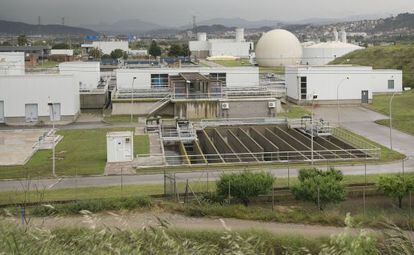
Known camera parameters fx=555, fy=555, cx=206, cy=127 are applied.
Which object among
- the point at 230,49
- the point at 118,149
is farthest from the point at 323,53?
the point at 118,149

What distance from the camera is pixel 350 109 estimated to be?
1697 inches

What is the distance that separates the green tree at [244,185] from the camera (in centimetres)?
1823

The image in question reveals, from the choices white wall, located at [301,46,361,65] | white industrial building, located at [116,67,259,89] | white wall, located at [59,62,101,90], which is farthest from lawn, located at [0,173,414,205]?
white wall, located at [301,46,361,65]

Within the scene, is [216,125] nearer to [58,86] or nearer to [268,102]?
[268,102]

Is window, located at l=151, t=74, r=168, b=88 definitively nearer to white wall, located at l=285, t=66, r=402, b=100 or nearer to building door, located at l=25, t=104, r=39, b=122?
white wall, located at l=285, t=66, r=402, b=100

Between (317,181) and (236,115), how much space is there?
945 inches

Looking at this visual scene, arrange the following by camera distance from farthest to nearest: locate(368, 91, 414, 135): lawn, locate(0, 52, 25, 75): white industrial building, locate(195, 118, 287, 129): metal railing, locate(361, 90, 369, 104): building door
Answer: locate(0, 52, 25, 75): white industrial building
locate(361, 90, 369, 104): building door
locate(195, 118, 287, 129): metal railing
locate(368, 91, 414, 135): lawn

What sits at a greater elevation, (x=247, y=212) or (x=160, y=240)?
(x=160, y=240)

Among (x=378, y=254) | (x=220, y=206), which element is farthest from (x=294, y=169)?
(x=378, y=254)

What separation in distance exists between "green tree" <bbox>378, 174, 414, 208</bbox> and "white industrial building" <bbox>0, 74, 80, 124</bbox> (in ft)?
83.9

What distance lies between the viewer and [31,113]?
3841 centimetres

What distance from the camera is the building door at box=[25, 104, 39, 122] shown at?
3831 cm

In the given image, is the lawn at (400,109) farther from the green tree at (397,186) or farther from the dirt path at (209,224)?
the dirt path at (209,224)

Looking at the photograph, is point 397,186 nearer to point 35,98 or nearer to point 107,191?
point 107,191
